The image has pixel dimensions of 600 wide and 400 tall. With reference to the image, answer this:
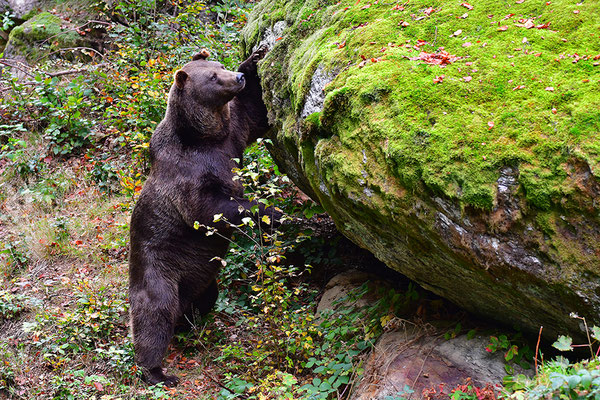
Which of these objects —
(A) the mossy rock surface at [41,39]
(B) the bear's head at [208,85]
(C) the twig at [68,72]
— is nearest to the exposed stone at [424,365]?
(B) the bear's head at [208,85]

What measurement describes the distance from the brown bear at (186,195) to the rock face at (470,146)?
179cm

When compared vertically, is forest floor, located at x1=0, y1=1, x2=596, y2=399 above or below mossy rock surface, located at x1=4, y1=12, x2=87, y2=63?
below

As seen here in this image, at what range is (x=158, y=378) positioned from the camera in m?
6.40

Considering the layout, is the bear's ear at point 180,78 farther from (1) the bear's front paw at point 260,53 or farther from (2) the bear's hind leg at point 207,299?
(2) the bear's hind leg at point 207,299

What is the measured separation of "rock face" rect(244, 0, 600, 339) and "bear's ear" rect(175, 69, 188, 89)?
2.19 metres

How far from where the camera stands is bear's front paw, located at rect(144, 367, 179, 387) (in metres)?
6.32

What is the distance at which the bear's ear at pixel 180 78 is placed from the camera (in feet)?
22.0

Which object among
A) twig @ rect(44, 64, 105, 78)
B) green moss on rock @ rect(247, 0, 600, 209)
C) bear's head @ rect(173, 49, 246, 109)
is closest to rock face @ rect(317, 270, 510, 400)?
green moss on rock @ rect(247, 0, 600, 209)

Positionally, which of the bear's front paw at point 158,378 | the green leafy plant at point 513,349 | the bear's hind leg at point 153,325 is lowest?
the bear's front paw at point 158,378

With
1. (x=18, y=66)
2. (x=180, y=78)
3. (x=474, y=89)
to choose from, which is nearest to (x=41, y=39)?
(x=18, y=66)

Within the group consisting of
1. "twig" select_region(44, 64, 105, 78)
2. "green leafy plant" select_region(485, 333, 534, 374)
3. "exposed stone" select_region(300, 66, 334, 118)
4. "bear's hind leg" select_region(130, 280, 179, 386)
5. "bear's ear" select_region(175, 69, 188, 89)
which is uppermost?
"exposed stone" select_region(300, 66, 334, 118)

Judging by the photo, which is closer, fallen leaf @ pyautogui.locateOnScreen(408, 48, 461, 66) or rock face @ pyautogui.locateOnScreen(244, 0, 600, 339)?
rock face @ pyautogui.locateOnScreen(244, 0, 600, 339)

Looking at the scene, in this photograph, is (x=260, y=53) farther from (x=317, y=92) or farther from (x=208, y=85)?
(x=317, y=92)

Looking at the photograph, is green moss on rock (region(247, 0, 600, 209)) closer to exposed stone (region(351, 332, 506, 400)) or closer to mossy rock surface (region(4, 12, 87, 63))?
exposed stone (region(351, 332, 506, 400))
